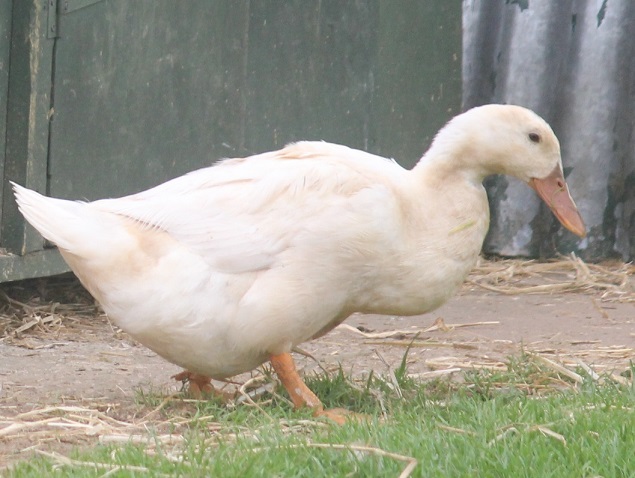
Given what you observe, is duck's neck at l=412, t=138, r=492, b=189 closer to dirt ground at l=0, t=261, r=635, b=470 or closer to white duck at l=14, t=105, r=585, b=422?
white duck at l=14, t=105, r=585, b=422

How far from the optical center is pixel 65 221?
438cm

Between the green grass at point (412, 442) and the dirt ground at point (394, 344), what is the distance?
43 centimetres

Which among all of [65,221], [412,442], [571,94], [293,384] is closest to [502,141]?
[293,384]

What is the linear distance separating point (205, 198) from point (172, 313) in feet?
1.51

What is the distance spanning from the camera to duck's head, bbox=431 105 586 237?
459 cm

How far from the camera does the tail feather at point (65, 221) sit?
4367 mm

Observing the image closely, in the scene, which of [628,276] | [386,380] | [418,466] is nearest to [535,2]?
[628,276]

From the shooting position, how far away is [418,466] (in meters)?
3.48

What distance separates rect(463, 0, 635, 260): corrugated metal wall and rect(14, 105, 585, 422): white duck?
3.62 m

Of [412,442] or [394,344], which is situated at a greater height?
[412,442]

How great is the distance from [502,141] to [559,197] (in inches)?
14.6

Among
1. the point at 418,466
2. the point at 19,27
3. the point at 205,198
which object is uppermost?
the point at 19,27

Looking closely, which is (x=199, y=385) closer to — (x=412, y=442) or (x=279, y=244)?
(x=279, y=244)

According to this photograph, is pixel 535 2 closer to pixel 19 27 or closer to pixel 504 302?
pixel 504 302
